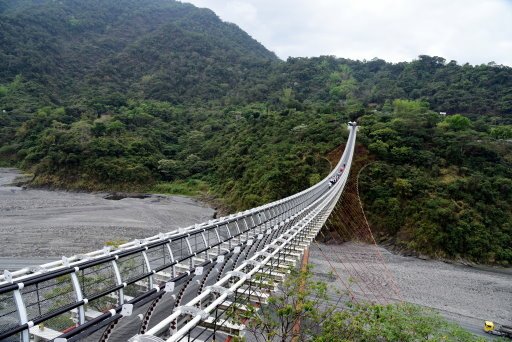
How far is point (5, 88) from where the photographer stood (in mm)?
68625

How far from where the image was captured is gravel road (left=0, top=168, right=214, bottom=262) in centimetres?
2372

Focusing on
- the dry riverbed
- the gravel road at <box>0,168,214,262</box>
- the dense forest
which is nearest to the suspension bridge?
the dry riverbed

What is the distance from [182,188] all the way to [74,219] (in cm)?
1444

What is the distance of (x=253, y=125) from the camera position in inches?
1906

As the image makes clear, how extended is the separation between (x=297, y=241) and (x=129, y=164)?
116 ft

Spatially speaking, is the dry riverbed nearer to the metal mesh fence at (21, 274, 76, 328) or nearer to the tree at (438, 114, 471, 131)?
the metal mesh fence at (21, 274, 76, 328)

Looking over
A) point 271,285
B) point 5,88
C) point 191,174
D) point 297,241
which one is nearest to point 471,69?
point 191,174

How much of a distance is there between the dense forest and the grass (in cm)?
17

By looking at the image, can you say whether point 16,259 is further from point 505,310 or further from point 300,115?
point 300,115

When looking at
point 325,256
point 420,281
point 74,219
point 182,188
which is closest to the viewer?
point 420,281

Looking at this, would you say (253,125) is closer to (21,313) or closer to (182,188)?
(182,188)

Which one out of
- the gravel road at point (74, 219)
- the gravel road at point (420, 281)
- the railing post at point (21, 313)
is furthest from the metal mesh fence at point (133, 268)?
the gravel road at point (74, 219)

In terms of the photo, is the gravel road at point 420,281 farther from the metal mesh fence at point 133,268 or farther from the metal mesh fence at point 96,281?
the metal mesh fence at point 96,281

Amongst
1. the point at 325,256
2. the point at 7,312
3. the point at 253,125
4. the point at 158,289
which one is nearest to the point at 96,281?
the point at 158,289
